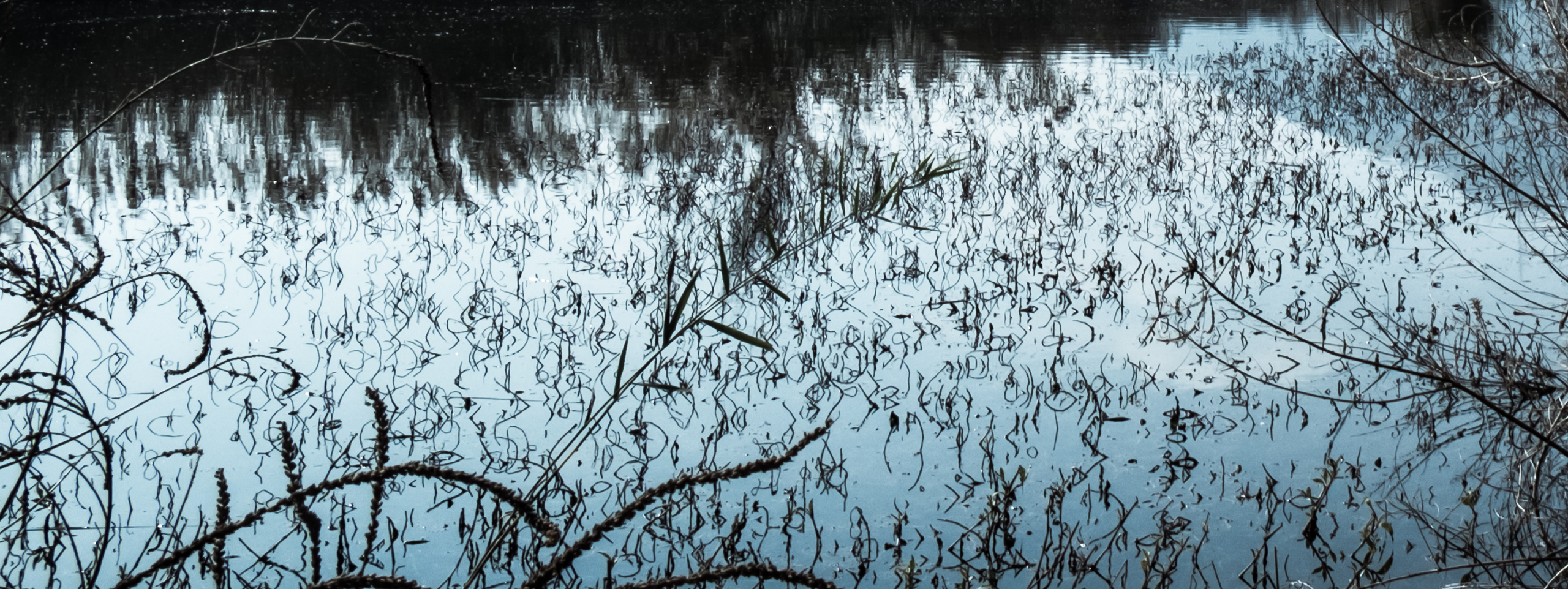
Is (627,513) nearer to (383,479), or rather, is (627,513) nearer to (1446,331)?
(383,479)

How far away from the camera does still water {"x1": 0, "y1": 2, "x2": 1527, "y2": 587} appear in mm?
4273

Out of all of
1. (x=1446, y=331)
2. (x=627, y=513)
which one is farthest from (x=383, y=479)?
(x=1446, y=331)

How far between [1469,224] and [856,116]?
21.8 ft

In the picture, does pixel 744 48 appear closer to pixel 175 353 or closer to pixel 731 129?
Answer: pixel 731 129

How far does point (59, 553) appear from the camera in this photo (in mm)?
4074

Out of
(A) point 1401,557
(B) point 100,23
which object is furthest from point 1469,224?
(B) point 100,23

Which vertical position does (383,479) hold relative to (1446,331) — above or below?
above

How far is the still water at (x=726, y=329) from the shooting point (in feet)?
14.0

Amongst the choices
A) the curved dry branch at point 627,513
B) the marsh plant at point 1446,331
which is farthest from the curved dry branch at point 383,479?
the marsh plant at point 1446,331

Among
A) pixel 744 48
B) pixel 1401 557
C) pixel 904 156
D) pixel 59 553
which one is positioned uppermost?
pixel 744 48

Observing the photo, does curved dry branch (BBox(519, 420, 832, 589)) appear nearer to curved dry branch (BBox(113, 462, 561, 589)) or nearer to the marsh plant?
curved dry branch (BBox(113, 462, 561, 589))

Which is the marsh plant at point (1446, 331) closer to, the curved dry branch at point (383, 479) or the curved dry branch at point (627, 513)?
the curved dry branch at point (627, 513)

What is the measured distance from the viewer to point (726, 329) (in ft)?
9.30

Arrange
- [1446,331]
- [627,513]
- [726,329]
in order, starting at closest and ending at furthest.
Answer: [627,513] < [726,329] < [1446,331]
